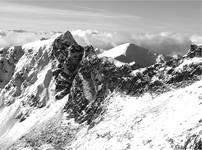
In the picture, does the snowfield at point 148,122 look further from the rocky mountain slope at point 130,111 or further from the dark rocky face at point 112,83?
the dark rocky face at point 112,83

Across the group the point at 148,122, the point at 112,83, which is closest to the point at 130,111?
the point at 148,122

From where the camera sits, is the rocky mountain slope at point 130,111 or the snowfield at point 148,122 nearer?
the snowfield at point 148,122

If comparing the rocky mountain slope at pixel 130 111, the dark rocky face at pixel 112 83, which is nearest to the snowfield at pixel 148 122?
the rocky mountain slope at pixel 130 111

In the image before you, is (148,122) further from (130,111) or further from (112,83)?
(112,83)

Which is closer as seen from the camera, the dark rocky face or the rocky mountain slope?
the rocky mountain slope

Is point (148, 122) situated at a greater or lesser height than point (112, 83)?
greater

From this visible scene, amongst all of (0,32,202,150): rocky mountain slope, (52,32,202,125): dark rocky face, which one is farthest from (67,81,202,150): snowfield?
(52,32,202,125): dark rocky face

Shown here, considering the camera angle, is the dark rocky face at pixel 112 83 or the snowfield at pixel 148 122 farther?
the dark rocky face at pixel 112 83

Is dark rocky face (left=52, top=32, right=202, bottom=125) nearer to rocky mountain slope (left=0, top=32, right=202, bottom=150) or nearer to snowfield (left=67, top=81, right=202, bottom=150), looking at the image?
rocky mountain slope (left=0, top=32, right=202, bottom=150)

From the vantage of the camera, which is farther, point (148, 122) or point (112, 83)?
point (112, 83)

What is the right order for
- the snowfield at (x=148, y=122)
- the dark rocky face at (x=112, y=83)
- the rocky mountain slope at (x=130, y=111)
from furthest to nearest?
the dark rocky face at (x=112, y=83) → the rocky mountain slope at (x=130, y=111) → the snowfield at (x=148, y=122)

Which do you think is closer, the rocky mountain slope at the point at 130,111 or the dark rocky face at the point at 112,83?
the rocky mountain slope at the point at 130,111

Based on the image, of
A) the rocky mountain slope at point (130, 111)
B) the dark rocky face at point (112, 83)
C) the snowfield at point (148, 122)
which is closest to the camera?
the snowfield at point (148, 122)
